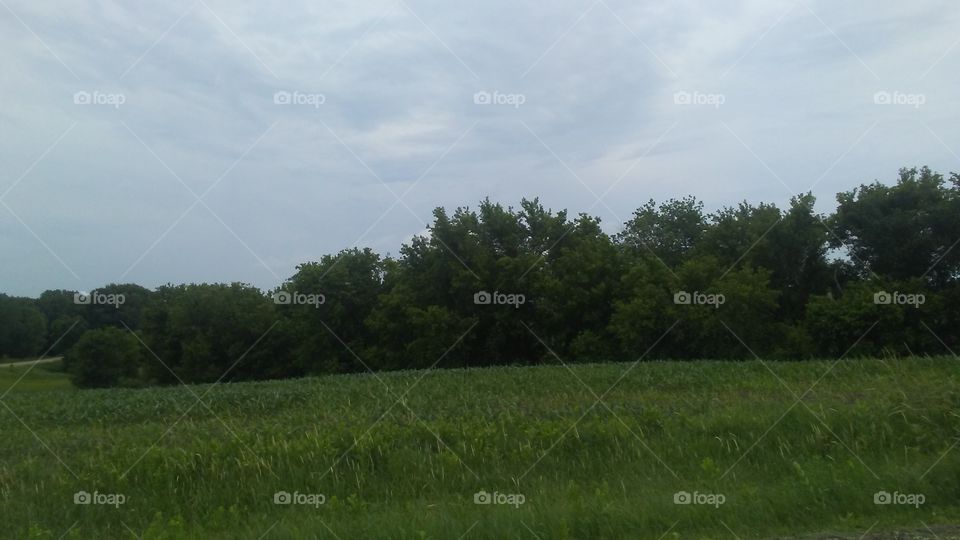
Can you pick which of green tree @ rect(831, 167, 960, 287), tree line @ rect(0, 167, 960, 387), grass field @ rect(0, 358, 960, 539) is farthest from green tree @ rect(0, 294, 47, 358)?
green tree @ rect(831, 167, 960, 287)

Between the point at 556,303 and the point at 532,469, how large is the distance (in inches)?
1095

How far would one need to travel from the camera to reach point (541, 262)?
39.3 meters

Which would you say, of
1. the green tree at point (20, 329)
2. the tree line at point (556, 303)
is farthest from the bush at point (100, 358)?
the green tree at point (20, 329)

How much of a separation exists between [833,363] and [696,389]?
12.9ft

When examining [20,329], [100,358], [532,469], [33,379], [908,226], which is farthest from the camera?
[33,379]

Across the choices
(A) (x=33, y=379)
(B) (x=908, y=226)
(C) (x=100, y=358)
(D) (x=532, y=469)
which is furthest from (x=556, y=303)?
(D) (x=532, y=469)

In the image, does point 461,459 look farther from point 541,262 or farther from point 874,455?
point 541,262

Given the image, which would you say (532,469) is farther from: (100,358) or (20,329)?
(100,358)

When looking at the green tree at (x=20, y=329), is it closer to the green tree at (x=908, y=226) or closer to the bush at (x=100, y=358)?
Answer: the bush at (x=100, y=358)

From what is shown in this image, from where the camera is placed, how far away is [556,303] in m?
37.1

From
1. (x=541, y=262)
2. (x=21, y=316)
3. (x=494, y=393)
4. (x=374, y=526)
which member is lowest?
(x=374, y=526)

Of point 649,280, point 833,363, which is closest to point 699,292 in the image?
point 649,280

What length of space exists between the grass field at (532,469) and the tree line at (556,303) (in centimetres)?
1423

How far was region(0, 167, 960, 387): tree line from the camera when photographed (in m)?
30.8
